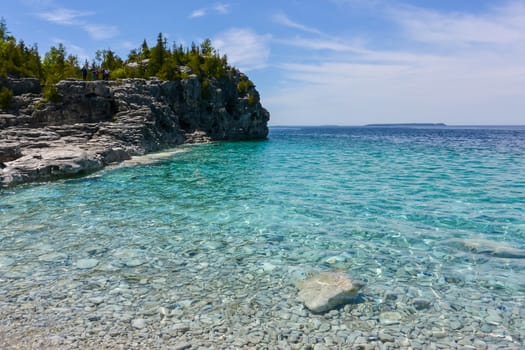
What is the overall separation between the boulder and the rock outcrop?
21123 millimetres

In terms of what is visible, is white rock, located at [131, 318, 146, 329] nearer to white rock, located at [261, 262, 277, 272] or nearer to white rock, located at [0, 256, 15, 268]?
white rock, located at [261, 262, 277, 272]

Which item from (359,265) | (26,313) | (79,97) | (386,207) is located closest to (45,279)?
(26,313)

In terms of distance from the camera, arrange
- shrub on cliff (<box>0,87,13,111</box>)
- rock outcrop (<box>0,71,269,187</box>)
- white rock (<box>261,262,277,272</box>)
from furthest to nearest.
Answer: shrub on cliff (<box>0,87,13,111</box>), rock outcrop (<box>0,71,269,187</box>), white rock (<box>261,262,277,272</box>)

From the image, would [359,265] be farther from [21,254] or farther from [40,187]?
[40,187]

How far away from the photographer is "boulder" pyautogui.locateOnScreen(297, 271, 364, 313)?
7.25 metres

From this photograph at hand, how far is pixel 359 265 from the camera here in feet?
31.1

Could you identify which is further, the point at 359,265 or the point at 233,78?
the point at 233,78

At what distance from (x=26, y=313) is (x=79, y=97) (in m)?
39.8

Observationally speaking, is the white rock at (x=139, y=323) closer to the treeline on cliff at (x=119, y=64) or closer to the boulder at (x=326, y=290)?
the boulder at (x=326, y=290)

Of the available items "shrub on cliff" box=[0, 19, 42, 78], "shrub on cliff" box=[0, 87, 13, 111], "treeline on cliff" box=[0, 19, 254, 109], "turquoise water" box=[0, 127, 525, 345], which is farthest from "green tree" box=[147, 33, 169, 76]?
"turquoise water" box=[0, 127, 525, 345]

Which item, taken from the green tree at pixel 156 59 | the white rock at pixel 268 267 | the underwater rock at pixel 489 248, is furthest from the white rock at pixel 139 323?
the green tree at pixel 156 59

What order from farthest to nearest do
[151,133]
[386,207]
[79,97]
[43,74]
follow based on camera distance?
[43,74]
[151,133]
[79,97]
[386,207]

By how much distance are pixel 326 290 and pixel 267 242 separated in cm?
385

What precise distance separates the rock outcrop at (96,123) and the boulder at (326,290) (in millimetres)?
21123
